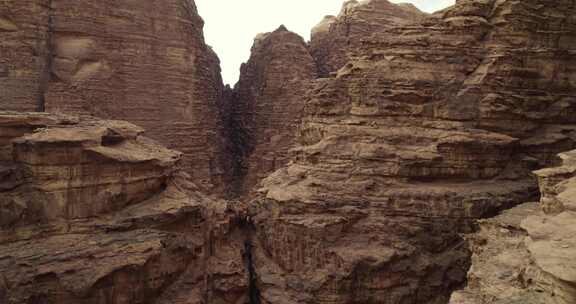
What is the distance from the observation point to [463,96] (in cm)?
1364

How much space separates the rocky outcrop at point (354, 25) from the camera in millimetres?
24609

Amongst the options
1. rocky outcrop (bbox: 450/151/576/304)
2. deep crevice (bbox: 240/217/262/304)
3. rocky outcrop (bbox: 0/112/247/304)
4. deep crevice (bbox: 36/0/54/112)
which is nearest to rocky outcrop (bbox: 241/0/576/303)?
deep crevice (bbox: 240/217/262/304)

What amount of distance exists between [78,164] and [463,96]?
1002 cm

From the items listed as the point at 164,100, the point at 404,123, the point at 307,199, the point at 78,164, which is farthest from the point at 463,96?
the point at 164,100

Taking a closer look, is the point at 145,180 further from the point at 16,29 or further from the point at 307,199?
the point at 16,29

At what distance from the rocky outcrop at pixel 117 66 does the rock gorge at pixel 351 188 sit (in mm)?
209

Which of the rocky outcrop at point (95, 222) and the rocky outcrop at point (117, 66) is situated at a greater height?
the rocky outcrop at point (117, 66)

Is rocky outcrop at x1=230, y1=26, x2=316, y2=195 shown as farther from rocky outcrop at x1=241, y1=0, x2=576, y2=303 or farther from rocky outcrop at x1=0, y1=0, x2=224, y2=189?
rocky outcrop at x1=241, y1=0, x2=576, y2=303

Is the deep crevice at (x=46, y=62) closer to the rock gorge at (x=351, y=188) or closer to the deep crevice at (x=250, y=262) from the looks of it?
the rock gorge at (x=351, y=188)

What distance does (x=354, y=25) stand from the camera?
80.8 ft

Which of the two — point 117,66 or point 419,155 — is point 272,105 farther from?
point 419,155

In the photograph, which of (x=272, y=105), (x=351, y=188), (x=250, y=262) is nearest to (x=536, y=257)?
(x=351, y=188)

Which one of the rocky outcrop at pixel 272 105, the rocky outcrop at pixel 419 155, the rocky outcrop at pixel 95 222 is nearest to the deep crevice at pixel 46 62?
the rocky outcrop at pixel 95 222

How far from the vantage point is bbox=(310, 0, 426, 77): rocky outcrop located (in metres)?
24.6
